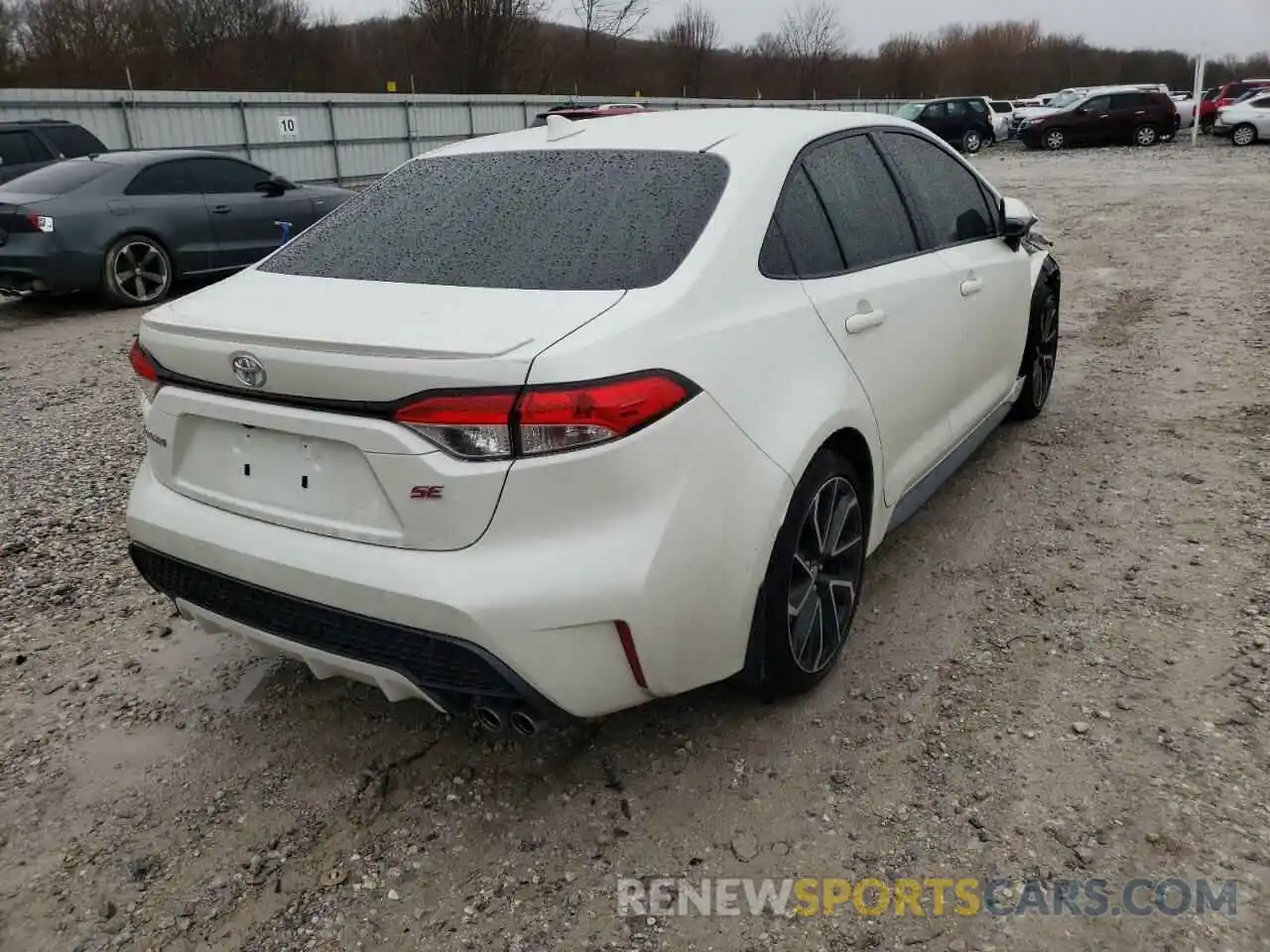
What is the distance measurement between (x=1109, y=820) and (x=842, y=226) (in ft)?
5.97

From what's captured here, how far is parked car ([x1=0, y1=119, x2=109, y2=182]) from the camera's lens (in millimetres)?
11016

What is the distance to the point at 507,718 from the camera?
224cm

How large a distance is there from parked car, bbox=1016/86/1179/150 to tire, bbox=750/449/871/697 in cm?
3109

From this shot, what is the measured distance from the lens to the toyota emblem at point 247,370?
2254 millimetres

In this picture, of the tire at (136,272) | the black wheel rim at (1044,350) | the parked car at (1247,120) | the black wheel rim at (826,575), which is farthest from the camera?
the parked car at (1247,120)

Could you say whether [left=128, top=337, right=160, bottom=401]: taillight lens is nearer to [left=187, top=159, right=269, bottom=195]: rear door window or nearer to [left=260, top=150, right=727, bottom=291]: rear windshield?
[left=260, top=150, right=727, bottom=291]: rear windshield

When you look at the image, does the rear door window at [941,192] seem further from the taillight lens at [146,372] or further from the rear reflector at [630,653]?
the taillight lens at [146,372]

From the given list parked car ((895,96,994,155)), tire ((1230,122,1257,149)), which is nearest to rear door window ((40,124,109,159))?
parked car ((895,96,994,155))

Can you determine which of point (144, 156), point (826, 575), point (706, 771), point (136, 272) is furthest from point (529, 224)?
point (144, 156)

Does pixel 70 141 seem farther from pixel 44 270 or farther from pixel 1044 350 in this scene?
pixel 1044 350

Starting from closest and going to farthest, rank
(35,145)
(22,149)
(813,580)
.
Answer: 1. (813,580)
2. (22,149)
3. (35,145)

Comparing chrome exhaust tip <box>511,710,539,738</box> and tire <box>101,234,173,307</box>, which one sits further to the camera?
tire <box>101,234,173,307</box>

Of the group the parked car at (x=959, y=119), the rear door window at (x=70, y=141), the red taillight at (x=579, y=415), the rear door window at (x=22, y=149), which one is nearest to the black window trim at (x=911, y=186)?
the red taillight at (x=579, y=415)

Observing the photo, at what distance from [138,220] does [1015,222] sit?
26.4 ft
